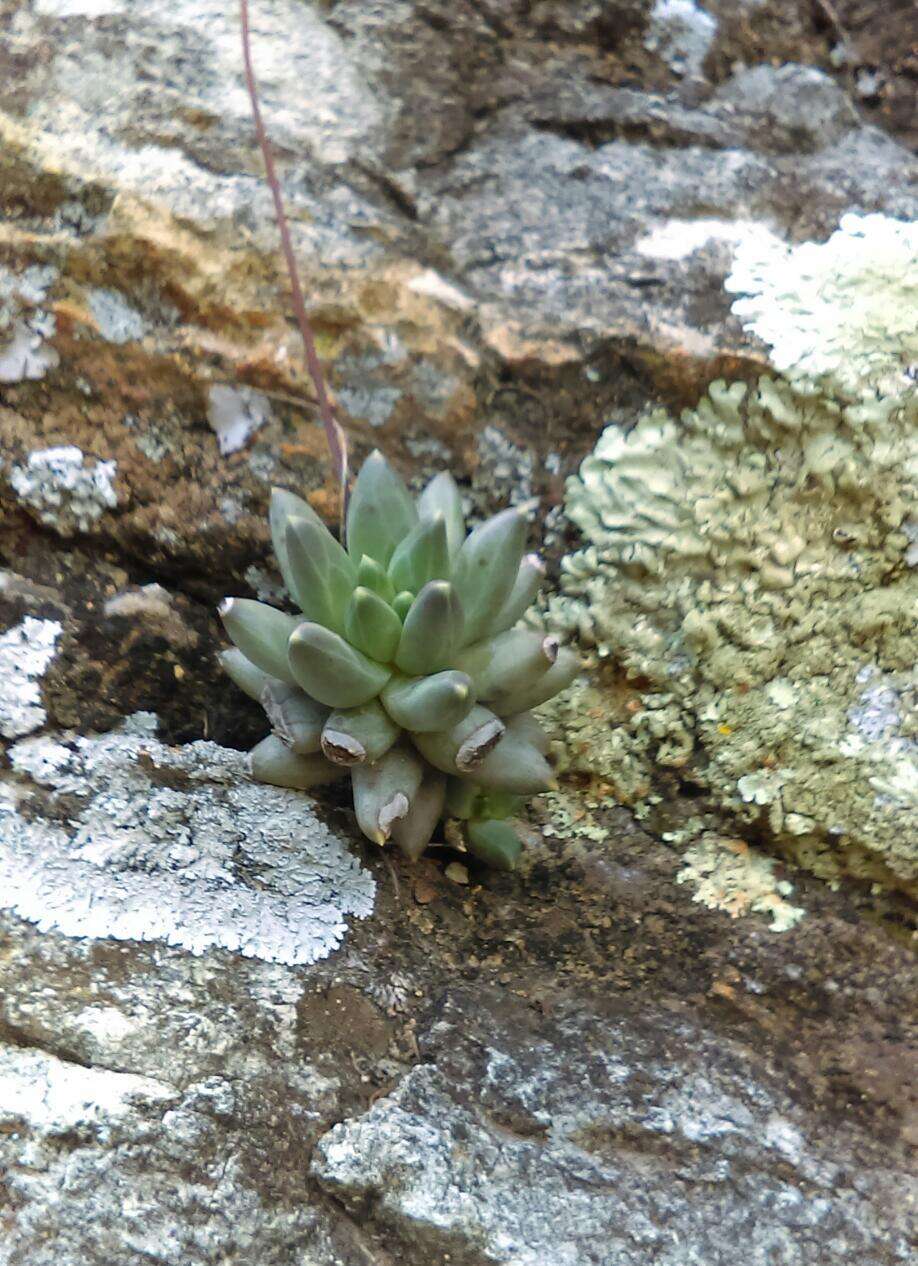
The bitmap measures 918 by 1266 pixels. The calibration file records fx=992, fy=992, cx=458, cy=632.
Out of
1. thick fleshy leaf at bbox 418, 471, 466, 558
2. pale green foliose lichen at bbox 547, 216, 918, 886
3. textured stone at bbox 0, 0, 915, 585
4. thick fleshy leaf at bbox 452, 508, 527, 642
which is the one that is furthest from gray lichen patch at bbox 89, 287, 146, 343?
pale green foliose lichen at bbox 547, 216, 918, 886

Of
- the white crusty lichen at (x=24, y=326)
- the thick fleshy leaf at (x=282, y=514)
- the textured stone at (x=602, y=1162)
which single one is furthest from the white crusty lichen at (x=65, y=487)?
the textured stone at (x=602, y=1162)

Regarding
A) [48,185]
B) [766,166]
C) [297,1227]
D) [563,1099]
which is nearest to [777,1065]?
[563,1099]

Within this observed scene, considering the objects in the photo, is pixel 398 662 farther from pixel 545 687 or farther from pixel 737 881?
pixel 737 881

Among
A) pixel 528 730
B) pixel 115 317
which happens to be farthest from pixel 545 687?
pixel 115 317

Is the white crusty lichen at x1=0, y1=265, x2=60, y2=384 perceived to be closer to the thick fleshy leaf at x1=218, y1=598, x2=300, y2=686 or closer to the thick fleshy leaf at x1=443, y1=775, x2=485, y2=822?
the thick fleshy leaf at x1=218, y1=598, x2=300, y2=686

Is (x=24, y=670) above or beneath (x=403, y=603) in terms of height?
beneath

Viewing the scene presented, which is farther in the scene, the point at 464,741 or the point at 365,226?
the point at 365,226

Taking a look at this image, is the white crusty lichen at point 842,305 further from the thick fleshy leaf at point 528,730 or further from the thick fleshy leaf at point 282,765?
the thick fleshy leaf at point 282,765
